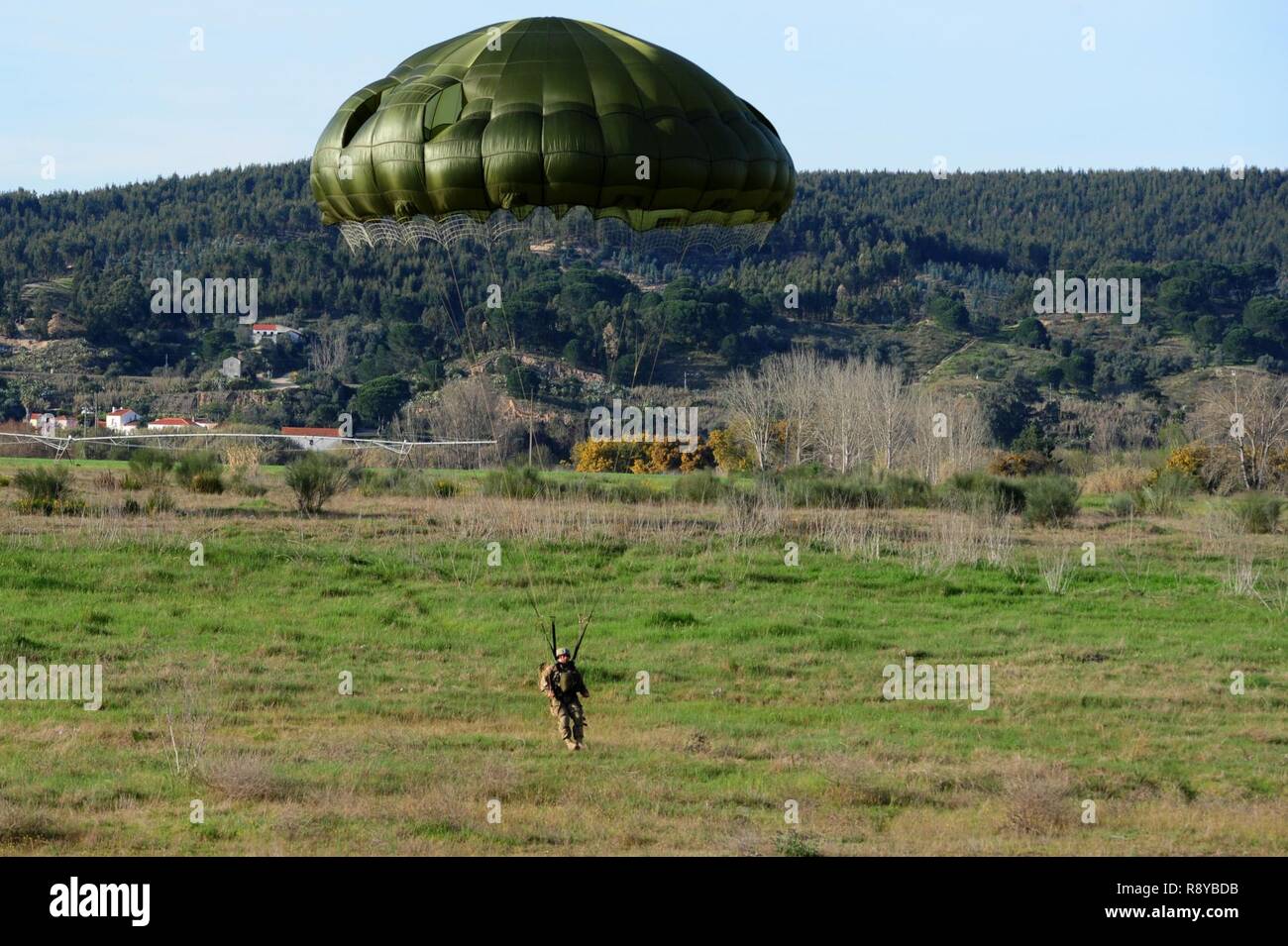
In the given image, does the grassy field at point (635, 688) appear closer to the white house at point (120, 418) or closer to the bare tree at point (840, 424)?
the bare tree at point (840, 424)

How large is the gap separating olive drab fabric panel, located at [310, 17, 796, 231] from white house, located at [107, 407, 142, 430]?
2469 inches

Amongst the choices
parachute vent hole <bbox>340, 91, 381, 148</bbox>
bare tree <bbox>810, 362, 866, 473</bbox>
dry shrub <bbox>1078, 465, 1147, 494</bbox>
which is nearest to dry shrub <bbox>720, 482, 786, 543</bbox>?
parachute vent hole <bbox>340, 91, 381, 148</bbox>

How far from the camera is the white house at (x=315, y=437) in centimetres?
6762

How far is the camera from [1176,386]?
3848 inches

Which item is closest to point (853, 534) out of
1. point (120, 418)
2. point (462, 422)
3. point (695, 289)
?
point (462, 422)

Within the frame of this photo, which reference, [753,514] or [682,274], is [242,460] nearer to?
[753,514]

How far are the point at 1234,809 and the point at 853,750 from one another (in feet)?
12.4

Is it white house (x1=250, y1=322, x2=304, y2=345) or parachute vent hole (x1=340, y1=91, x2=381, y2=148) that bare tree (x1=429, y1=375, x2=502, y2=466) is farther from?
parachute vent hole (x1=340, y1=91, x2=381, y2=148)

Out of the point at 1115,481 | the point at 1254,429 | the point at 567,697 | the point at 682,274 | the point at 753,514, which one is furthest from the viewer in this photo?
the point at 682,274

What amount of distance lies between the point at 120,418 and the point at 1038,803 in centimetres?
7130

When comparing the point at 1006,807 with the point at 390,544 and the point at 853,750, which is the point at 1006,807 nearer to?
the point at 853,750

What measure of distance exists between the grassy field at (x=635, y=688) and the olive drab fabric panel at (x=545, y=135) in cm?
574

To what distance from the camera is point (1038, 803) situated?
13445 mm

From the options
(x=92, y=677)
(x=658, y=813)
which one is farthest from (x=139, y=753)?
(x=658, y=813)
